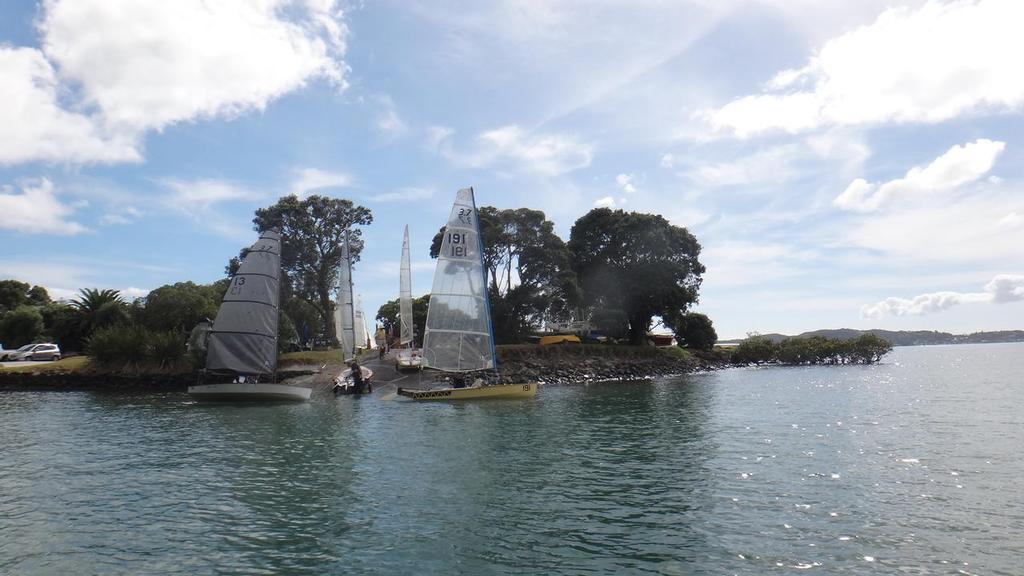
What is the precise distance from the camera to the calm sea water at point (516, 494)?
41.4 ft

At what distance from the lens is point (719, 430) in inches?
1180

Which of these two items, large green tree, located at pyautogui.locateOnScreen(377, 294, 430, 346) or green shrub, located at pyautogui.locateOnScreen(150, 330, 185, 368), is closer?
green shrub, located at pyautogui.locateOnScreen(150, 330, 185, 368)

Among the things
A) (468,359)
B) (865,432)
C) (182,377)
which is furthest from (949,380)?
(182,377)

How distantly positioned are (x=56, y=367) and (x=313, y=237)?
29.2 metres

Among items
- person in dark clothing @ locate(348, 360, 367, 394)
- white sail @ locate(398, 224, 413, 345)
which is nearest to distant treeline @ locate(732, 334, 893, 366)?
white sail @ locate(398, 224, 413, 345)

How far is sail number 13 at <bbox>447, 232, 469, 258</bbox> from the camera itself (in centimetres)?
4550

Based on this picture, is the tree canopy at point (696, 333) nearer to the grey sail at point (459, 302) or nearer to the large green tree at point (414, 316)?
the large green tree at point (414, 316)

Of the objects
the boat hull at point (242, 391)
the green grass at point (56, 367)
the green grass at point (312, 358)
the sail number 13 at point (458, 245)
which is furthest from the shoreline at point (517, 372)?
the sail number 13 at point (458, 245)

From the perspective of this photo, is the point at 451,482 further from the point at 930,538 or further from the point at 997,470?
the point at 997,470

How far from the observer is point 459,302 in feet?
150

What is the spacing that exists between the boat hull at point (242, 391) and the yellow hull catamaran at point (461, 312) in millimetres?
8684

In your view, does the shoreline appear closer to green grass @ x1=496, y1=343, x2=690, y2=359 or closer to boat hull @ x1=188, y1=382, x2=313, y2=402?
green grass @ x1=496, y1=343, x2=690, y2=359

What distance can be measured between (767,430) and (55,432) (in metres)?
35.0

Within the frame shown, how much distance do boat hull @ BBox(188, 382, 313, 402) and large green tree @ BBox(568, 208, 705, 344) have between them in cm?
5025
